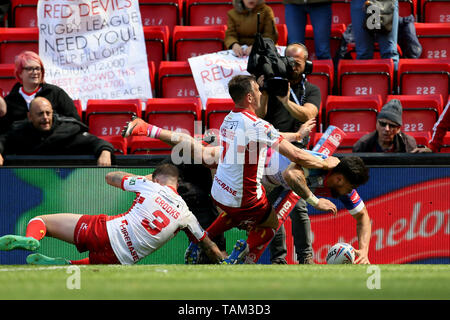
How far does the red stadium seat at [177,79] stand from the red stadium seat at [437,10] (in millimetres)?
3121

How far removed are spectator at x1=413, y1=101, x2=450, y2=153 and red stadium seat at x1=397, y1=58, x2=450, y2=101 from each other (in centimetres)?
158

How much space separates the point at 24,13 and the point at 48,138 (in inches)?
132

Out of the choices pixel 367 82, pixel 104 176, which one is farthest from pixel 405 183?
pixel 104 176

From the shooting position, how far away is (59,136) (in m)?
8.77

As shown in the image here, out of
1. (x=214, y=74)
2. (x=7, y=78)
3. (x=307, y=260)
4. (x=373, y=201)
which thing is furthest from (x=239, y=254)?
(x=7, y=78)

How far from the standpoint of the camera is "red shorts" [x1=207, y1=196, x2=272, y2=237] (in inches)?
302

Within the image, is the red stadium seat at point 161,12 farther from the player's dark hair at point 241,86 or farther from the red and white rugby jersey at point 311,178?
the player's dark hair at point 241,86

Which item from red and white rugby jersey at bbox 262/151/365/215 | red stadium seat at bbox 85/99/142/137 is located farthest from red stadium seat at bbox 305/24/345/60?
red and white rugby jersey at bbox 262/151/365/215

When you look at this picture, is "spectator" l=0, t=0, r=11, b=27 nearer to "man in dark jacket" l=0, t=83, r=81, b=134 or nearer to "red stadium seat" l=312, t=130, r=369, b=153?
"man in dark jacket" l=0, t=83, r=81, b=134

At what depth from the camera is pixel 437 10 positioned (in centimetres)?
1137

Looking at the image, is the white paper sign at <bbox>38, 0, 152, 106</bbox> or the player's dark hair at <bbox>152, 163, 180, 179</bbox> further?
the white paper sign at <bbox>38, 0, 152, 106</bbox>

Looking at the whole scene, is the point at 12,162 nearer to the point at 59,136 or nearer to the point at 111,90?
the point at 59,136

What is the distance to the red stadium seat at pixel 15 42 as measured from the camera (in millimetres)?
10930

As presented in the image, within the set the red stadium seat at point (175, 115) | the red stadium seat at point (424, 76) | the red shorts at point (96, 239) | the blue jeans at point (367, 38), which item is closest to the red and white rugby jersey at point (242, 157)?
the red shorts at point (96, 239)
